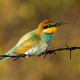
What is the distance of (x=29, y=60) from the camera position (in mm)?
4418

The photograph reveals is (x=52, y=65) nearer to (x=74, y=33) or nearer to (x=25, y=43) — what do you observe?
(x=74, y=33)

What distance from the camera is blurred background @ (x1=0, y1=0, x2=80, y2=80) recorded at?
4137 millimetres

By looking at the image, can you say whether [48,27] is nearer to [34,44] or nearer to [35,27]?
[34,44]

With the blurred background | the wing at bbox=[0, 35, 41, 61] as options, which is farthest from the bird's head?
the blurred background

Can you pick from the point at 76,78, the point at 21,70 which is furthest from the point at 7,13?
the point at 76,78

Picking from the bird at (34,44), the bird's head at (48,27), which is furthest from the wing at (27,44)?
the bird's head at (48,27)

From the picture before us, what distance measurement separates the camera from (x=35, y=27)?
534 centimetres

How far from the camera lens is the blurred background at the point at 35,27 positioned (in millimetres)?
4137

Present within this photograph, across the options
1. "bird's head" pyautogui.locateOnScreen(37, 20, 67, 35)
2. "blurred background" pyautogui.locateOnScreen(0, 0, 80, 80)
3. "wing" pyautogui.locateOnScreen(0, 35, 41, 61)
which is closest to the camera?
"wing" pyautogui.locateOnScreen(0, 35, 41, 61)

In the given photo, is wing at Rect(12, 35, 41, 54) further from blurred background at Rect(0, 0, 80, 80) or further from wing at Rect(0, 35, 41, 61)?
blurred background at Rect(0, 0, 80, 80)

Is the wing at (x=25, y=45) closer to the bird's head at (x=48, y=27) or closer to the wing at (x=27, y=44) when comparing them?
the wing at (x=27, y=44)

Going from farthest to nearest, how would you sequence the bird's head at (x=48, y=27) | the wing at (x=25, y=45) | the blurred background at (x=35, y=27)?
1. the blurred background at (x=35, y=27)
2. the bird's head at (x=48, y=27)
3. the wing at (x=25, y=45)

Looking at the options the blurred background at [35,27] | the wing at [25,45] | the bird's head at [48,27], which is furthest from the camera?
the blurred background at [35,27]

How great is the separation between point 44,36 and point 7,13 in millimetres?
3090
